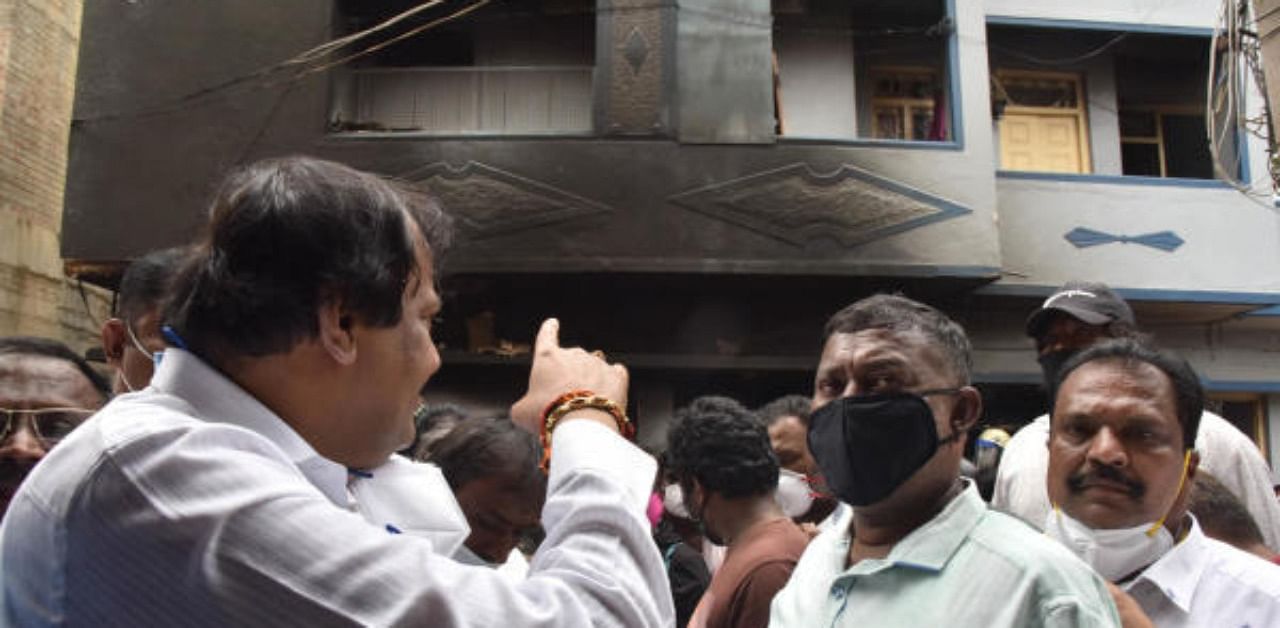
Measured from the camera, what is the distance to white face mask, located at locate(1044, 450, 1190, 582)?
7.62ft

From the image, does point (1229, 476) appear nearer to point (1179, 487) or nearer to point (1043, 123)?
point (1179, 487)

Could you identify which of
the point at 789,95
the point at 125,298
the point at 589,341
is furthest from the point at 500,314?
the point at 125,298

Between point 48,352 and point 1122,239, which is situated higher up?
point 1122,239

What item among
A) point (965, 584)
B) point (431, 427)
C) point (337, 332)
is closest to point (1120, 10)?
point (431, 427)

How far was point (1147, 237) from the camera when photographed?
10.9 meters

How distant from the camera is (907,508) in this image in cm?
225

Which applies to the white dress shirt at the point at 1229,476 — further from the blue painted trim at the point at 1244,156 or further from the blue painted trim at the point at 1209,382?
the blue painted trim at the point at 1244,156

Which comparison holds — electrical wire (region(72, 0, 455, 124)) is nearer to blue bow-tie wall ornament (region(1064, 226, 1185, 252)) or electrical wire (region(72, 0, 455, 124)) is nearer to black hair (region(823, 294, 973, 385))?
blue bow-tie wall ornament (region(1064, 226, 1185, 252))

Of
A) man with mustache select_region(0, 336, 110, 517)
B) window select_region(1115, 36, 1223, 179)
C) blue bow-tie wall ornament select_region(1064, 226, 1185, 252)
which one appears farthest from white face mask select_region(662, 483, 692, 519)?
window select_region(1115, 36, 1223, 179)

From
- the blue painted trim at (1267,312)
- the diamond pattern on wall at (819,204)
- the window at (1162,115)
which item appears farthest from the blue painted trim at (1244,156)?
the diamond pattern on wall at (819,204)

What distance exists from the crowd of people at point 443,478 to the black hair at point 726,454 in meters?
0.26

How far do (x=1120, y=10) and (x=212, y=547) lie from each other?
41.5 feet

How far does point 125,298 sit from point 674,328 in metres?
7.78

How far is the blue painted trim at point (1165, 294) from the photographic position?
1053cm
